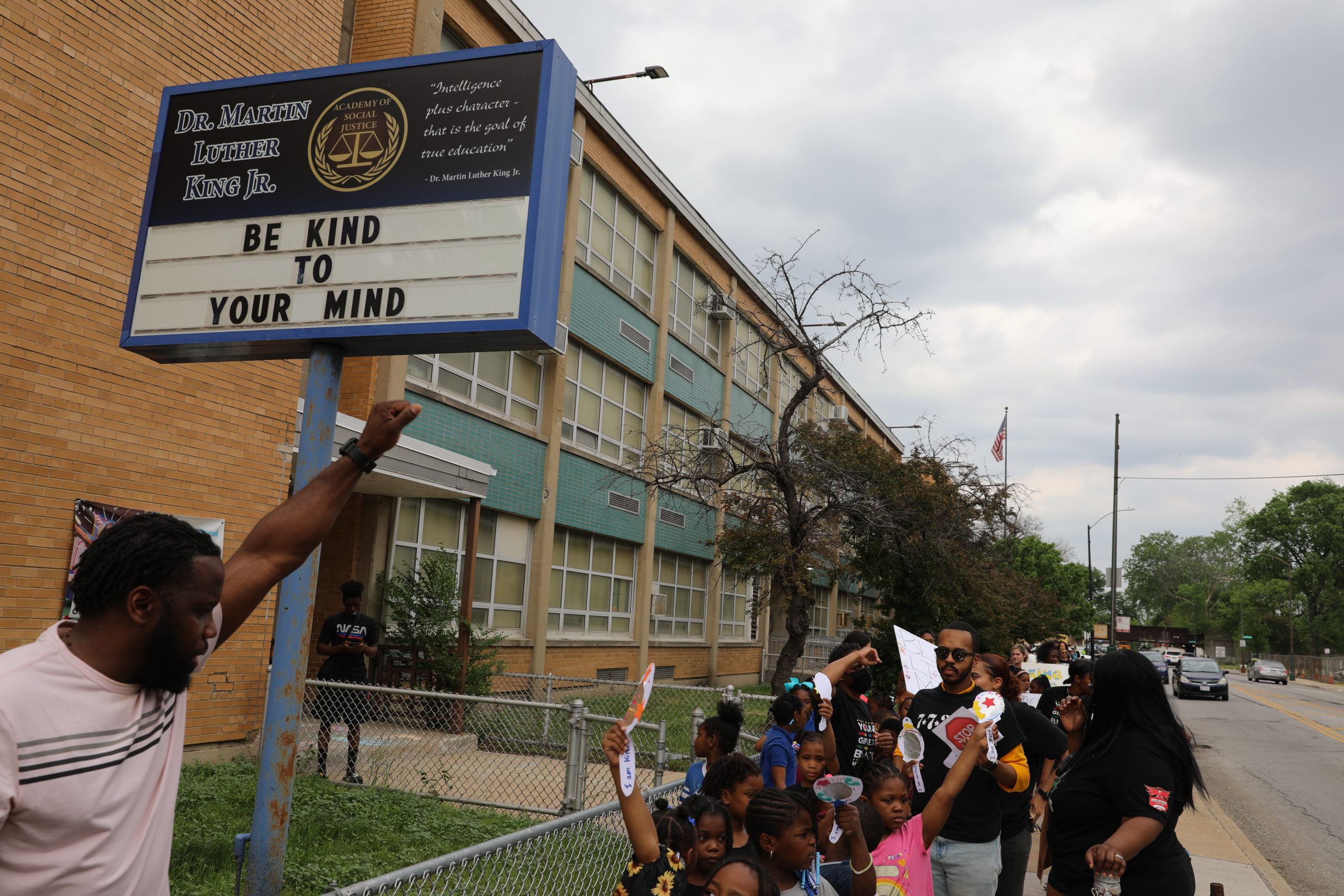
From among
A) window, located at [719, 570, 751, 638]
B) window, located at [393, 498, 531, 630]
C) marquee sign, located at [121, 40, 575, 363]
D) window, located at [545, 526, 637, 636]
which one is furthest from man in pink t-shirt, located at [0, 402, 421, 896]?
window, located at [719, 570, 751, 638]

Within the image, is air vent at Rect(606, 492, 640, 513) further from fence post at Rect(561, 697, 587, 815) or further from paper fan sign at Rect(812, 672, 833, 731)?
paper fan sign at Rect(812, 672, 833, 731)

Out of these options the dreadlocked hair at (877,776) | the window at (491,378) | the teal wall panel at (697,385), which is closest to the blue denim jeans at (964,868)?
the dreadlocked hair at (877,776)

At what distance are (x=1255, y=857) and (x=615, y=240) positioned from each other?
16.8 meters

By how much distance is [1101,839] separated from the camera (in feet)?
11.6

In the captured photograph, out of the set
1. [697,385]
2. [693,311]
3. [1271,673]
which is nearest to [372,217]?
[697,385]

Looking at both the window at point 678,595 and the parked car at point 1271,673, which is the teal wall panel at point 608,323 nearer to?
the window at point 678,595

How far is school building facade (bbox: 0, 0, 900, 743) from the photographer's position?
312 inches

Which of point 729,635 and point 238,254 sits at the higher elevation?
point 238,254

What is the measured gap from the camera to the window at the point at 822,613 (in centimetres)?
3894

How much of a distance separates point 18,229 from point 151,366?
1.56m

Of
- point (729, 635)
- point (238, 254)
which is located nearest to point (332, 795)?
point (238, 254)

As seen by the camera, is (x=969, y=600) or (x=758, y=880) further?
(x=969, y=600)

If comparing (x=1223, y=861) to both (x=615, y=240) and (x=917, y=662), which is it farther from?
(x=615, y=240)

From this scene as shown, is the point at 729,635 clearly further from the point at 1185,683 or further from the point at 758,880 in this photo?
the point at 758,880
